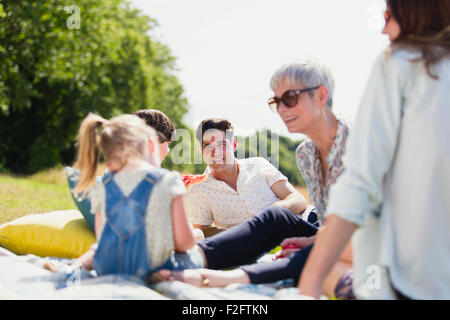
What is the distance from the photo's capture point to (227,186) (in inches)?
171

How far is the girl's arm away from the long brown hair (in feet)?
4.18

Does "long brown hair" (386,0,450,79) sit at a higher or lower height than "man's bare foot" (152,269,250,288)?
higher

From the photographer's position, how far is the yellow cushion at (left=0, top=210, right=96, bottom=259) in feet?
12.3

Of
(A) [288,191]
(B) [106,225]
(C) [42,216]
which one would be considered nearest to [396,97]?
(B) [106,225]

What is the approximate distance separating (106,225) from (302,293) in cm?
113

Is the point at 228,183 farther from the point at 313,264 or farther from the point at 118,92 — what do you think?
the point at 118,92

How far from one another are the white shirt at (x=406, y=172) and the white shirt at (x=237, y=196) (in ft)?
7.62

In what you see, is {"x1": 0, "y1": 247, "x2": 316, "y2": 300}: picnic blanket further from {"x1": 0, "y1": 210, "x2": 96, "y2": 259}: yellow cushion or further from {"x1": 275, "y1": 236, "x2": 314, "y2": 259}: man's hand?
{"x1": 0, "y1": 210, "x2": 96, "y2": 259}: yellow cushion

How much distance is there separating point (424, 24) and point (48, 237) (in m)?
2.99

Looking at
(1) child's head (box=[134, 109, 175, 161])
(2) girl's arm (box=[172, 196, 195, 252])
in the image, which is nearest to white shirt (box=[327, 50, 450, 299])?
(2) girl's arm (box=[172, 196, 195, 252])

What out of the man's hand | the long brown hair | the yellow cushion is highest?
the long brown hair

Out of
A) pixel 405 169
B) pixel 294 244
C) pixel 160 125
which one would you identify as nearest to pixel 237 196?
pixel 160 125

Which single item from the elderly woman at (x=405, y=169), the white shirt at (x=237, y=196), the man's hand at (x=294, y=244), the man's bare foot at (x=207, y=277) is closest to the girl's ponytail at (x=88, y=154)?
the man's bare foot at (x=207, y=277)

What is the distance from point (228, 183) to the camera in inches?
173
